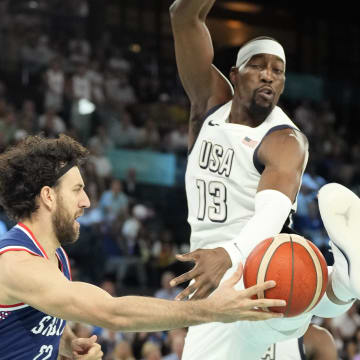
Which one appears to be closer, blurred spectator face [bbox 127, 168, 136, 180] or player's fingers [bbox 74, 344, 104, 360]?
player's fingers [bbox 74, 344, 104, 360]

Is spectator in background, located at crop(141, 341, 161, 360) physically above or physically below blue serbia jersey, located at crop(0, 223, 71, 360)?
below

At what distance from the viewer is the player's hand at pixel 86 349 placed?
369 centimetres

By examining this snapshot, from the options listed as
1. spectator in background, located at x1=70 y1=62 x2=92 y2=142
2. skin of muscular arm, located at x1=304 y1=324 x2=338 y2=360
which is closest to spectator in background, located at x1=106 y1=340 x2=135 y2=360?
skin of muscular arm, located at x1=304 y1=324 x2=338 y2=360

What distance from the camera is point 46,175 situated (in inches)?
139

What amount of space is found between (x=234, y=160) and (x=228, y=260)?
37.0 inches

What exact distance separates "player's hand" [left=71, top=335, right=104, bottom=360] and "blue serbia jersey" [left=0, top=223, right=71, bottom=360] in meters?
0.23

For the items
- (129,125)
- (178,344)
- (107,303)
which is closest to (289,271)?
(107,303)

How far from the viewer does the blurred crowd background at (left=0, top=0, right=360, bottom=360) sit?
9859 mm

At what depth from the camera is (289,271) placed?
11.2 feet

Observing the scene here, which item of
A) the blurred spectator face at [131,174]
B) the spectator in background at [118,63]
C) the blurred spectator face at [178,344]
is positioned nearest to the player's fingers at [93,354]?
the blurred spectator face at [178,344]

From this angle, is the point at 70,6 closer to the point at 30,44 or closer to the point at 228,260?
the point at 30,44

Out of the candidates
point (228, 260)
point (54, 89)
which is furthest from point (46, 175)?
point (54, 89)

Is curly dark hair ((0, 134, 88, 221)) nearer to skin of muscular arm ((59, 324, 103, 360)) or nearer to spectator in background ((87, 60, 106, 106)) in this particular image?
skin of muscular arm ((59, 324, 103, 360))

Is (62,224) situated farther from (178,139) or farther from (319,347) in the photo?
(178,139)
